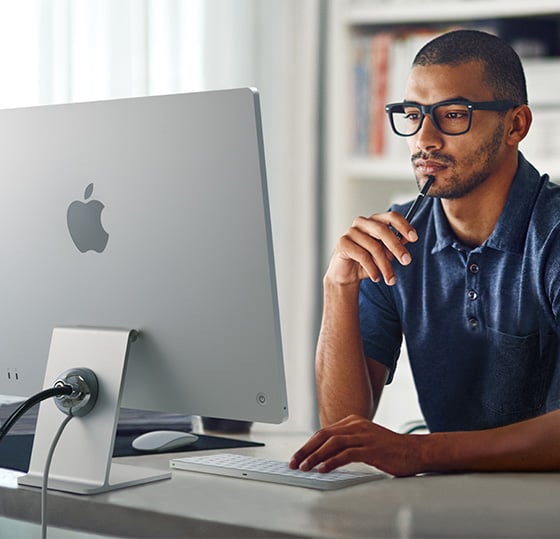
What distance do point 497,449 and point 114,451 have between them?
548 millimetres

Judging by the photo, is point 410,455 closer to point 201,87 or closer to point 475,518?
point 475,518

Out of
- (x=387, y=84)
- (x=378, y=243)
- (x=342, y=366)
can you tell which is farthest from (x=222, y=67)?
(x=378, y=243)

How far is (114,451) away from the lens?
4.98ft

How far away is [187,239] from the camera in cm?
125

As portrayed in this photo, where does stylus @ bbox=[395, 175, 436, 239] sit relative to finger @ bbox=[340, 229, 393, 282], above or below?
above

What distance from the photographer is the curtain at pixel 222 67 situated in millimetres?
2496

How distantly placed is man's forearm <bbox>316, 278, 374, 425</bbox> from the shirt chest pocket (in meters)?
0.22

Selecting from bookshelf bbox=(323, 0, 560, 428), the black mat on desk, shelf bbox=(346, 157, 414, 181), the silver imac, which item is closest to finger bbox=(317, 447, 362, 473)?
the silver imac

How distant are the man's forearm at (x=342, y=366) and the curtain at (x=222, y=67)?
2.49 ft

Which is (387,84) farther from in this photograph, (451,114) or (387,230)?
(387,230)

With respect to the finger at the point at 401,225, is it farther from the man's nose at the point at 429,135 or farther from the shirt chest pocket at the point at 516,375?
the shirt chest pocket at the point at 516,375

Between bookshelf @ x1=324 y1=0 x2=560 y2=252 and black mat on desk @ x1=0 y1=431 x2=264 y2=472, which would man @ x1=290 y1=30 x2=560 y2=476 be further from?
bookshelf @ x1=324 y1=0 x2=560 y2=252

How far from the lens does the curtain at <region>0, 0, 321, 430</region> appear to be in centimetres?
250

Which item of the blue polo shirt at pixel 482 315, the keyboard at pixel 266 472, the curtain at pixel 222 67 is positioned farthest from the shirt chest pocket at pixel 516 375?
the curtain at pixel 222 67
